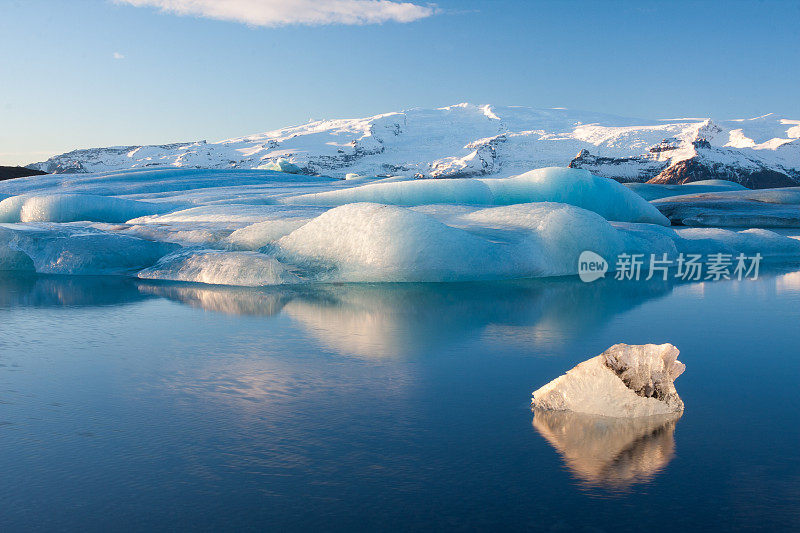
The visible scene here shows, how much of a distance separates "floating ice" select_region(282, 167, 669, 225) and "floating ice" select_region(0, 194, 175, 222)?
8.41 feet

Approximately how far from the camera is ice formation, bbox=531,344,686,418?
8.41ft

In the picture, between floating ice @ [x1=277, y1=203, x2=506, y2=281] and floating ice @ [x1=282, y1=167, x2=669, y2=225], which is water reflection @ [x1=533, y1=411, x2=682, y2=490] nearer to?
floating ice @ [x1=277, y1=203, x2=506, y2=281]

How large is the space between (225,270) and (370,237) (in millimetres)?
1279

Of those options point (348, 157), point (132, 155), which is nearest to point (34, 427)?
point (348, 157)

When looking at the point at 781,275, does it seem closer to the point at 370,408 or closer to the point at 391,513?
the point at 370,408

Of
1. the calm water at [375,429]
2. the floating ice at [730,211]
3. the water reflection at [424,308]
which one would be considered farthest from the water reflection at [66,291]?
the floating ice at [730,211]

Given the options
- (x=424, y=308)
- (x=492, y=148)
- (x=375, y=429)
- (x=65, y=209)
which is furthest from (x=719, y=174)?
(x=375, y=429)

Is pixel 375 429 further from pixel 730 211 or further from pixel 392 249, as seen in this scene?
pixel 730 211

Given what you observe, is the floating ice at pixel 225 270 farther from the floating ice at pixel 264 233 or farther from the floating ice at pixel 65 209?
the floating ice at pixel 65 209

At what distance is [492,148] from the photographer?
3440 inches

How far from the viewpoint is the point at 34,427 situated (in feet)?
8.16

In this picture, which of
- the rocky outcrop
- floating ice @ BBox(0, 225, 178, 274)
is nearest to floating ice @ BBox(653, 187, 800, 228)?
floating ice @ BBox(0, 225, 178, 274)

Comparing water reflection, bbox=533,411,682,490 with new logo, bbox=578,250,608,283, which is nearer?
water reflection, bbox=533,411,682,490

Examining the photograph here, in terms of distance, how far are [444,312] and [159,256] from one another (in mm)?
3840
